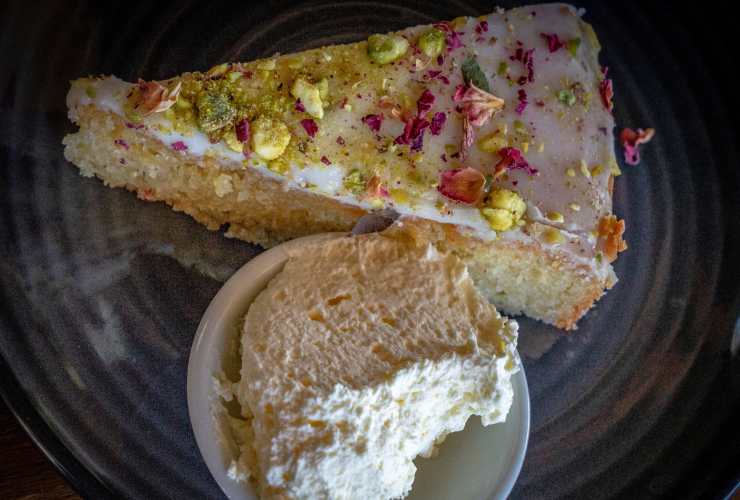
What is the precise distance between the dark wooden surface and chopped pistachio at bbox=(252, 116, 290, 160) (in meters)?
0.89

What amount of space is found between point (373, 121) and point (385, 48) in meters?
0.19

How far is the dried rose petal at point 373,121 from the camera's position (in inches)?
70.3

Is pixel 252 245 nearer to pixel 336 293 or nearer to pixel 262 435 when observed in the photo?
pixel 336 293

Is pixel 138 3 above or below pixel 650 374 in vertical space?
above

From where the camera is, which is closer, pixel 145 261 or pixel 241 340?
pixel 241 340

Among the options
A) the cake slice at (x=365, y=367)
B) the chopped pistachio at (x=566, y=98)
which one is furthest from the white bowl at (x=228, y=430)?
the chopped pistachio at (x=566, y=98)

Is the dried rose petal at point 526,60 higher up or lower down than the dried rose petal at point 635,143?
higher up

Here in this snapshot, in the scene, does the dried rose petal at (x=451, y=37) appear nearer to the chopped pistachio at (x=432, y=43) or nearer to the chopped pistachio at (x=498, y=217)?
the chopped pistachio at (x=432, y=43)

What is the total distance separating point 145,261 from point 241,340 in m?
0.45

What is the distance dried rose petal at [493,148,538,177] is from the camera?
1.77m

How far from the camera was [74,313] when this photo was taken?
6.35 ft

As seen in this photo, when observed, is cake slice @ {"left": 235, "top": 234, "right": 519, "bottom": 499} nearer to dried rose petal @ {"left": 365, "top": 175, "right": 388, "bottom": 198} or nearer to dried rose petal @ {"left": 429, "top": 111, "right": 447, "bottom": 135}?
dried rose petal @ {"left": 365, "top": 175, "right": 388, "bottom": 198}

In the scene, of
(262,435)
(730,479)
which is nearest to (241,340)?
(262,435)

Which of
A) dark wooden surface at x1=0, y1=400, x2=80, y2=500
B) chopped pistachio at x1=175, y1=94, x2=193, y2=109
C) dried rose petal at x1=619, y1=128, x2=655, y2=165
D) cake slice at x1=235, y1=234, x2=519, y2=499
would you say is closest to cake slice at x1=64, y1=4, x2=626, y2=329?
chopped pistachio at x1=175, y1=94, x2=193, y2=109
